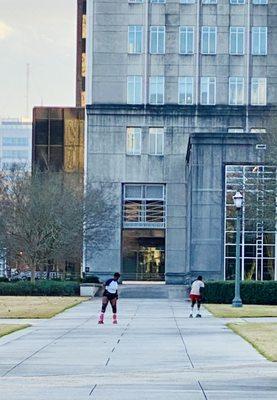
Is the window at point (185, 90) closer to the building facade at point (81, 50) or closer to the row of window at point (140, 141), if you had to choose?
the row of window at point (140, 141)

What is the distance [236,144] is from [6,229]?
53.9ft

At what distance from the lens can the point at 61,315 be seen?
4638 centimetres

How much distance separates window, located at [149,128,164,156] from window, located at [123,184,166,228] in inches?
104

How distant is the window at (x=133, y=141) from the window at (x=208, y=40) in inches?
329

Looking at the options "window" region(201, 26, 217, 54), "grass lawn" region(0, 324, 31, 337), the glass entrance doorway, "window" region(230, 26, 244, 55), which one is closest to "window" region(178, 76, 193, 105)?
"window" region(201, 26, 217, 54)

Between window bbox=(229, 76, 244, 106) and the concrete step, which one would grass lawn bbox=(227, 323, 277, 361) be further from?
window bbox=(229, 76, 244, 106)

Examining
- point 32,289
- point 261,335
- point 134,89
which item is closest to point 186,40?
point 134,89

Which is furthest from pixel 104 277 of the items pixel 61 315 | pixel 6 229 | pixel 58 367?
pixel 58 367

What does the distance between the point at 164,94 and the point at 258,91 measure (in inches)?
289

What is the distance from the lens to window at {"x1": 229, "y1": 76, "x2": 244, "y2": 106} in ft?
293

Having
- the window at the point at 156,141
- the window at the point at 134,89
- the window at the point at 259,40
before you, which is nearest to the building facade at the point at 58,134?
the window at the point at 134,89

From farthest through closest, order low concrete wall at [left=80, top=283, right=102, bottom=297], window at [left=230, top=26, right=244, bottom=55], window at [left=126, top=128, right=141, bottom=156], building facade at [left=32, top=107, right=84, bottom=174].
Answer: building facade at [left=32, top=107, right=84, bottom=174] → window at [left=230, top=26, right=244, bottom=55] → window at [left=126, top=128, right=141, bottom=156] → low concrete wall at [left=80, top=283, right=102, bottom=297]

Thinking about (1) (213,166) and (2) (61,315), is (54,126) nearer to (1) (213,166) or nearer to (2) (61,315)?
(1) (213,166)

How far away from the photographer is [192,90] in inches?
3521
